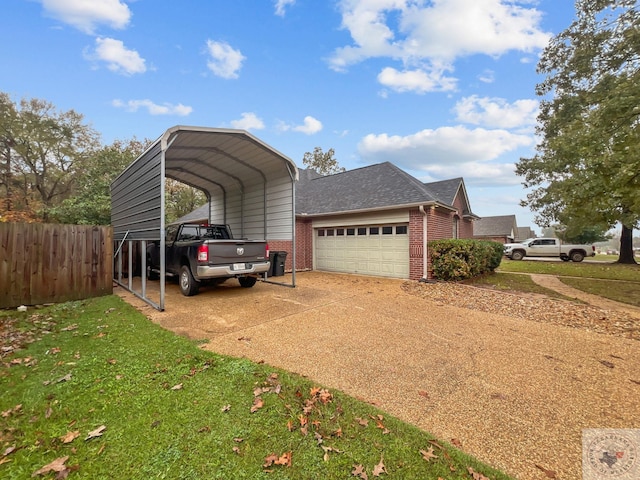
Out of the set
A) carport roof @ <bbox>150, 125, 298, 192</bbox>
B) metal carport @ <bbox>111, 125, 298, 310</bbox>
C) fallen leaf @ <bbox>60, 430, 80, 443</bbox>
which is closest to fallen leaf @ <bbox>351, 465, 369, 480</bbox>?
fallen leaf @ <bbox>60, 430, 80, 443</bbox>

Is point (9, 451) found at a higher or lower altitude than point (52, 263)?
lower

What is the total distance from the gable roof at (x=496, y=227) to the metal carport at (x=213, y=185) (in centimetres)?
3667

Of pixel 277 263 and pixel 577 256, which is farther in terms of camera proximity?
pixel 577 256

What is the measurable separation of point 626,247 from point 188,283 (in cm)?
2909

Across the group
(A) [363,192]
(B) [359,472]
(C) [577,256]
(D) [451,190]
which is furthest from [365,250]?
(C) [577,256]

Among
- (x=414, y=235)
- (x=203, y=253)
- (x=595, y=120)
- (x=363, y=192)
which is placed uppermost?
(x=595, y=120)

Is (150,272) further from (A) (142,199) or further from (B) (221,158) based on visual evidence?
(B) (221,158)

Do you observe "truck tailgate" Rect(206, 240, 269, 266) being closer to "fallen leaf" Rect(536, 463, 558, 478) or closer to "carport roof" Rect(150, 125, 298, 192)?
"carport roof" Rect(150, 125, 298, 192)

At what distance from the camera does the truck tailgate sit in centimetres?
656

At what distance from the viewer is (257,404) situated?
2.57m

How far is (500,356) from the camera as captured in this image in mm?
3828

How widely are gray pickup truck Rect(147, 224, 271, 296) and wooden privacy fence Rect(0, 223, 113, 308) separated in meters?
1.63

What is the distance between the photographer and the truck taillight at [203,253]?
253 inches

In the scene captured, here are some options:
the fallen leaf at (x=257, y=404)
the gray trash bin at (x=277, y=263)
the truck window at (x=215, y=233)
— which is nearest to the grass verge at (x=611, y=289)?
the fallen leaf at (x=257, y=404)
